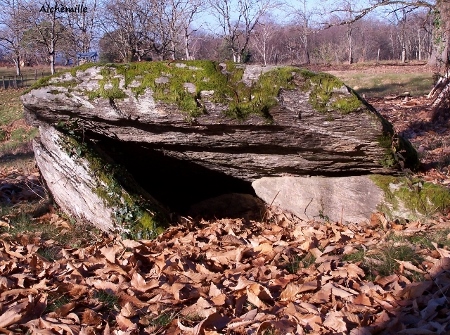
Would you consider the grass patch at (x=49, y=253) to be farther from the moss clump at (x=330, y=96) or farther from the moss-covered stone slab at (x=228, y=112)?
the moss clump at (x=330, y=96)

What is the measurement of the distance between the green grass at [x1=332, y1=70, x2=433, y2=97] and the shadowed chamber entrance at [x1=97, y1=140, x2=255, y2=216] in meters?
12.5

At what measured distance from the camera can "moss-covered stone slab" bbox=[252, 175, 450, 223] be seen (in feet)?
19.0

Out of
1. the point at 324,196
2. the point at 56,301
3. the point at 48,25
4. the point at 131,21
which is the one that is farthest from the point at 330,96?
the point at 48,25

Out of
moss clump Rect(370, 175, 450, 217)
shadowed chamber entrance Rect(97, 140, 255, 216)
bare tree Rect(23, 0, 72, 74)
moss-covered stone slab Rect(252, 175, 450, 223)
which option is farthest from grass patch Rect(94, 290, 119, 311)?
bare tree Rect(23, 0, 72, 74)

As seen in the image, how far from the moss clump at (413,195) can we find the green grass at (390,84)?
1256 centimetres

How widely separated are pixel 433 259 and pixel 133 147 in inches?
159

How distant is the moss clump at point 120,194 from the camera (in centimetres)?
571

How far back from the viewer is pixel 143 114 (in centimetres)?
561

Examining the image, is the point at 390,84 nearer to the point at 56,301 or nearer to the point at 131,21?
the point at 131,21

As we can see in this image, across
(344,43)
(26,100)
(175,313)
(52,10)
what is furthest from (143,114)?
(344,43)

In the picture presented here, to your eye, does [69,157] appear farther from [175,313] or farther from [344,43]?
[344,43]

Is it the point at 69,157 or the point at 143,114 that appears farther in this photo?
the point at 69,157

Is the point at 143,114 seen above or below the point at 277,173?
above

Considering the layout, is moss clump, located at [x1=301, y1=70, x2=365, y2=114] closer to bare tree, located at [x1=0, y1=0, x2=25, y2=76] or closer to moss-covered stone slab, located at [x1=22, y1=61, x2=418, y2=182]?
moss-covered stone slab, located at [x1=22, y1=61, x2=418, y2=182]
